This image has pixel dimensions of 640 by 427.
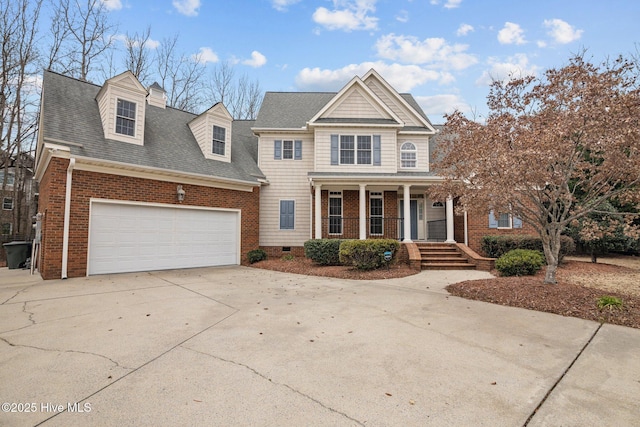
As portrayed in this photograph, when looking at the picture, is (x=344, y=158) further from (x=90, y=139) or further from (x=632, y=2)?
(x=632, y=2)

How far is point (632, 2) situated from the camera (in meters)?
9.46

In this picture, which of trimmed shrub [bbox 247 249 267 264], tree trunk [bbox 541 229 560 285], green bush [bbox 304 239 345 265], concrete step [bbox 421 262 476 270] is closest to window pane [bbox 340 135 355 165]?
green bush [bbox 304 239 345 265]

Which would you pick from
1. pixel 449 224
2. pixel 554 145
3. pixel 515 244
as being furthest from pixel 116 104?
pixel 515 244

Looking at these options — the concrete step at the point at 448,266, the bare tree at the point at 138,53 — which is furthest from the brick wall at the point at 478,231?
the bare tree at the point at 138,53

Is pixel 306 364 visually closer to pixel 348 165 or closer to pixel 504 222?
pixel 348 165

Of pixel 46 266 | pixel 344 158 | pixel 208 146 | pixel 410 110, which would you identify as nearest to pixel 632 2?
pixel 410 110

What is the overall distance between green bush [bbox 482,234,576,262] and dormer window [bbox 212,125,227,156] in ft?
38.0

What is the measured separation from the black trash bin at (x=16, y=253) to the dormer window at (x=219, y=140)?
8213 mm

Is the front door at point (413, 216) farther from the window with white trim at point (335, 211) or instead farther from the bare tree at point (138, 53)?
the bare tree at point (138, 53)

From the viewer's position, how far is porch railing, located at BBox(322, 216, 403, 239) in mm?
14016

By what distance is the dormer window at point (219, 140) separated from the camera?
508 inches

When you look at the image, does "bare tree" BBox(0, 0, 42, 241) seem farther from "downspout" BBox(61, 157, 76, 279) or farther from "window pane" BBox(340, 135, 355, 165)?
"window pane" BBox(340, 135, 355, 165)

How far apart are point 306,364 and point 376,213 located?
11.5 m

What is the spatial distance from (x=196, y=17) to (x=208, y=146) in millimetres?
6627
